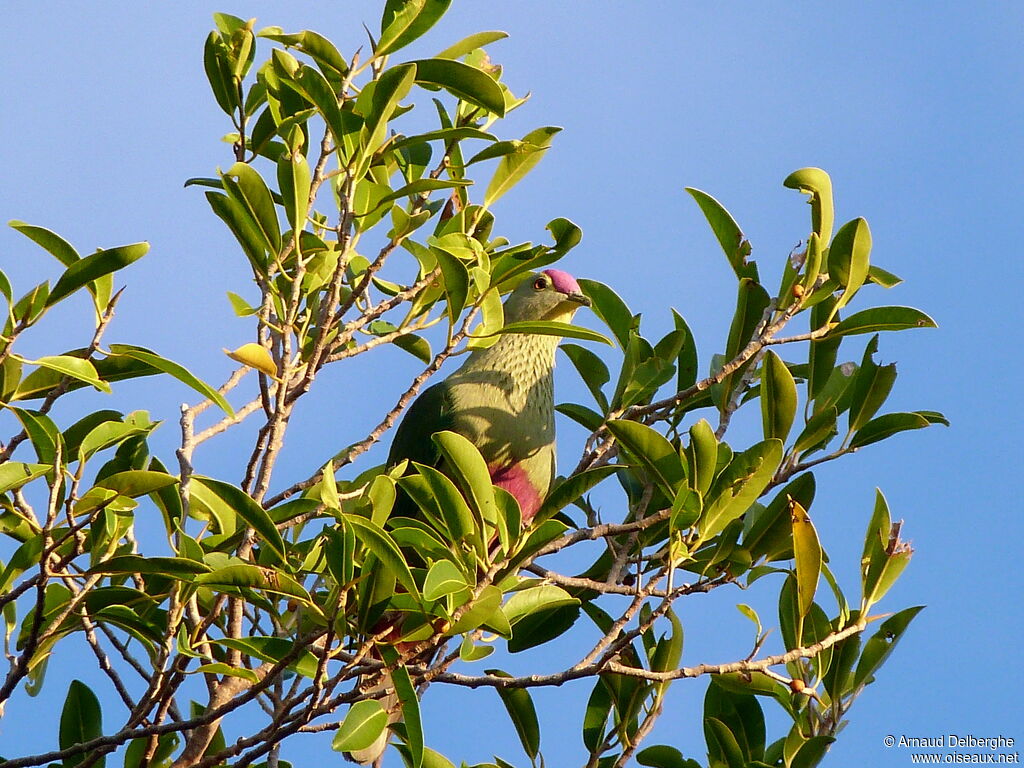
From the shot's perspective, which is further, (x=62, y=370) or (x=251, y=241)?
(x=251, y=241)

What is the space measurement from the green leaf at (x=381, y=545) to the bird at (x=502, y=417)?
1.49m

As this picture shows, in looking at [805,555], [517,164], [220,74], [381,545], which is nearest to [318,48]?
Answer: [220,74]

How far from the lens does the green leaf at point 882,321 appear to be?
9.01 ft

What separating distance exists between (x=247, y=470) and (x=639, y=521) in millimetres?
965

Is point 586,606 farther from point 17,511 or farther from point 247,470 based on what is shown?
point 17,511

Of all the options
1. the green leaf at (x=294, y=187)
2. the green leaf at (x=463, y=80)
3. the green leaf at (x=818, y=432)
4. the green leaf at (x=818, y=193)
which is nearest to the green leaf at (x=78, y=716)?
the green leaf at (x=294, y=187)

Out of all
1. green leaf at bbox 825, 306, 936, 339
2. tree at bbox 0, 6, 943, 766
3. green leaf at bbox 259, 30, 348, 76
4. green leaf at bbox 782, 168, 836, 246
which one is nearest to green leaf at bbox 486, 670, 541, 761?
tree at bbox 0, 6, 943, 766

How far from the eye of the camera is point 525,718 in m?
3.13

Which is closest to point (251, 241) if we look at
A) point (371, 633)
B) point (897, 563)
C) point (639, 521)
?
point (371, 633)

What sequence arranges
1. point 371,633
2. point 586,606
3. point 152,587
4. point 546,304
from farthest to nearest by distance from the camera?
point 546,304
point 586,606
point 152,587
point 371,633

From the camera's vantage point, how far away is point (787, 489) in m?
2.81

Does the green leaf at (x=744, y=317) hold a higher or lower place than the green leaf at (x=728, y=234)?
lower

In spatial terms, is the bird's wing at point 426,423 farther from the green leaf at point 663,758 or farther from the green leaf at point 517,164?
the green leaf at point 663,758

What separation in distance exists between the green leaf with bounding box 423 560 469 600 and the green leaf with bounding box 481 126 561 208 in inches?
52.7
